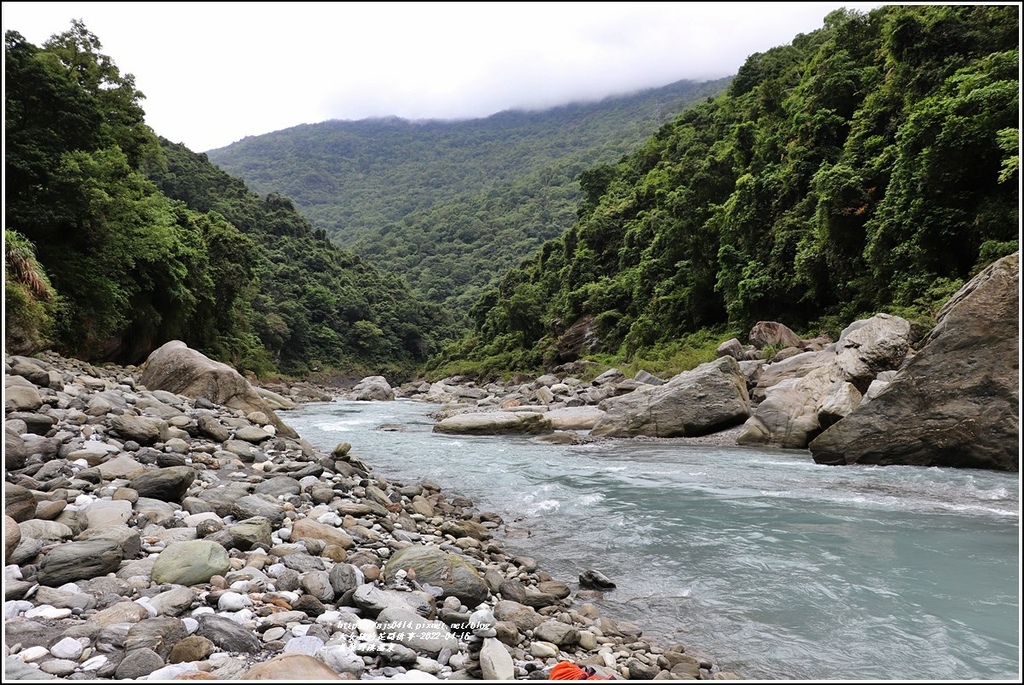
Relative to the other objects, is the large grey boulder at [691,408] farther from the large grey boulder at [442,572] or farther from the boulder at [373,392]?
the boulder at [373,392]

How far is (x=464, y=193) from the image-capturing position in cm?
15400

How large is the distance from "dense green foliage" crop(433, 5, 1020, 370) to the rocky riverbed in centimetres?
1370

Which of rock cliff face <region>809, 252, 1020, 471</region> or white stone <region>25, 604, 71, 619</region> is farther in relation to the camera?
rock cliff face <region>809, 252, 1020, 471</region>

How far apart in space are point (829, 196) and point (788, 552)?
18287 mm

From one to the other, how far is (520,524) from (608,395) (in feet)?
50.1

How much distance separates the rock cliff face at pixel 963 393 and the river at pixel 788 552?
43 centimetres

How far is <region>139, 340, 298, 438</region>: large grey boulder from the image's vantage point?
12719 mm

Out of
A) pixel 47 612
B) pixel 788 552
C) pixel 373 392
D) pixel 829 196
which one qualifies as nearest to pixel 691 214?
pixel 829 196

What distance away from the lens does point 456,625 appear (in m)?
4.04

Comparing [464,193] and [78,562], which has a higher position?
[464,193]

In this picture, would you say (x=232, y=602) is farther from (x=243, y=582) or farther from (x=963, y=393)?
(x=963, y=393)

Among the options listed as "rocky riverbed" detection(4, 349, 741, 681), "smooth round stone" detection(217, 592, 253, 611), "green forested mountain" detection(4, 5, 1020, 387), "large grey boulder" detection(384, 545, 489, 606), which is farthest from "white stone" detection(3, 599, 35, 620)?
"green forested mountain" detection(4, 5, 1020, 387)

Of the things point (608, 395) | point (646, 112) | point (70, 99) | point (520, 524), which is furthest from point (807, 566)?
point (646, 112)

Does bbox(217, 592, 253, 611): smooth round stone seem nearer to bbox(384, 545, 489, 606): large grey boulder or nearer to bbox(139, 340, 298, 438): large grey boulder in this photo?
bbox(384, 545, 489, 606): large grey boulder
